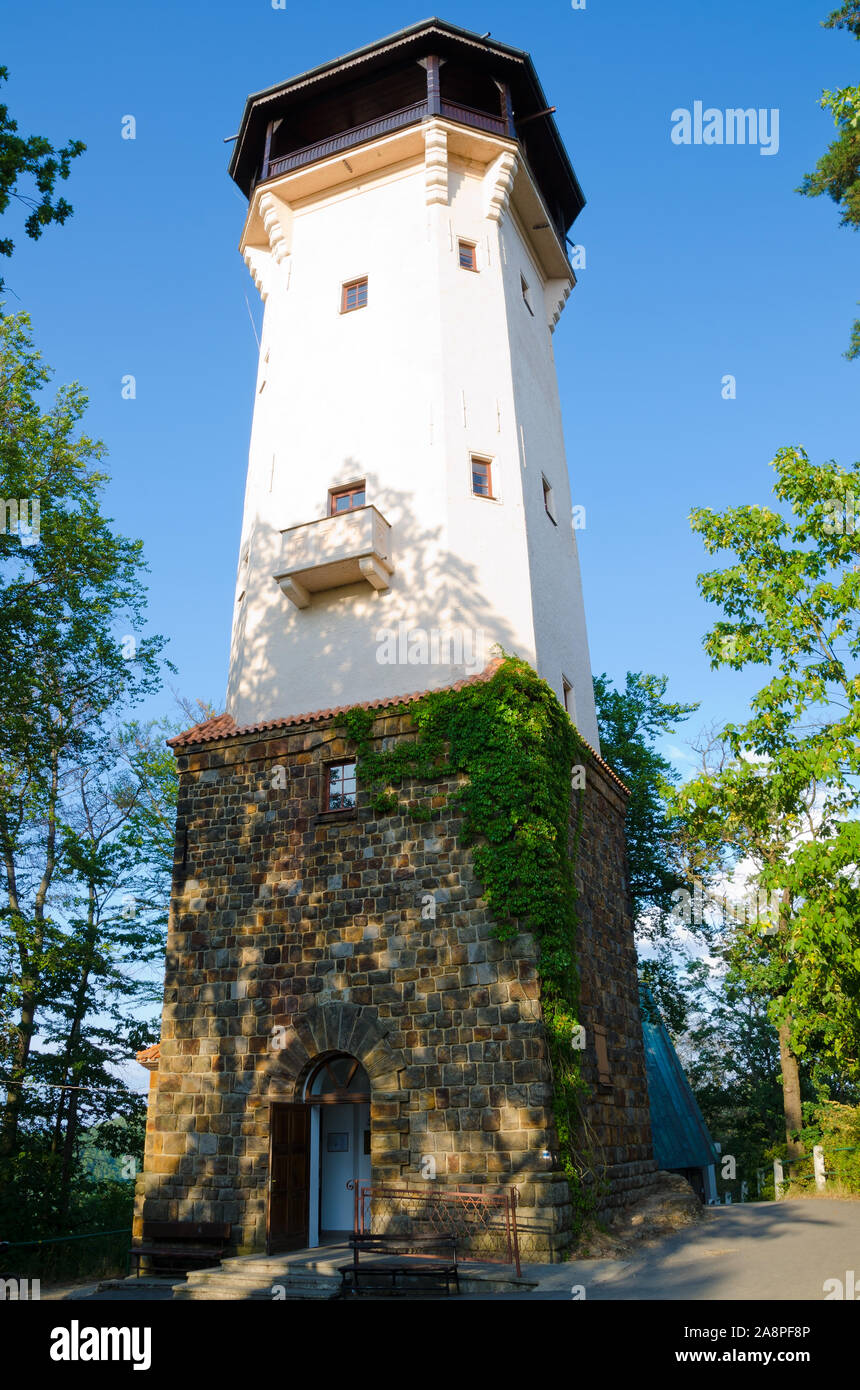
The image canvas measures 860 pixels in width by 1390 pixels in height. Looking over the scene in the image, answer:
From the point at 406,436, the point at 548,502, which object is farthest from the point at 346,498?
the point at 548,502

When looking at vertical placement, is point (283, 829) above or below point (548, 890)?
above

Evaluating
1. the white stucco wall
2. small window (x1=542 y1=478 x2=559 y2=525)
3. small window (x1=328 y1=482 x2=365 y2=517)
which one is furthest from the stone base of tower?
small window (x1=542 y1=478 x2=559 y2=525)

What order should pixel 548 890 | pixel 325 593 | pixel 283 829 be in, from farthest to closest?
pixel 325 593, pixel 283 829, pixel 548 890

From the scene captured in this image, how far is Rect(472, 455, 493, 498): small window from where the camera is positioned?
16.2 meters

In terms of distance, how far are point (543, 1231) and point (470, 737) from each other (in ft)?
20.2

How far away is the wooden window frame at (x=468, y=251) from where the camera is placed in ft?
59.1

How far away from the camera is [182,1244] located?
12.9 meters

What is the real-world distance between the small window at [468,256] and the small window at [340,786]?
32.4 ft

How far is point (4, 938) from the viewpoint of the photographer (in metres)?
22.2

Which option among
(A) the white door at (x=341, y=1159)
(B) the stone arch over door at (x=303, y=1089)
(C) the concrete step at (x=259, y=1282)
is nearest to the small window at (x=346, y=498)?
(B) the stone arch over door at (x=303, y=1089)

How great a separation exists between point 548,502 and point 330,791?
7.42m
